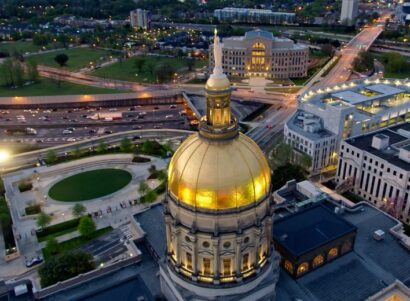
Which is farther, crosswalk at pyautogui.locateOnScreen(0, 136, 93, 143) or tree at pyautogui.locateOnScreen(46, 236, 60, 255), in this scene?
crosswalk at pyautogui.locateOnScreen(0, 136, 93, 143)

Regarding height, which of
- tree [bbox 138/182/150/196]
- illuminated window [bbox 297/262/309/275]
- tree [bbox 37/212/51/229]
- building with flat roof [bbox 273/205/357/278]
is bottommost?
tree [bbox 37/212/51/229]

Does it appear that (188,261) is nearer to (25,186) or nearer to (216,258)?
(216,258)

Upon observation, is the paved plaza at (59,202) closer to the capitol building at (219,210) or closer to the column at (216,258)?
the capitol building at (219,210)

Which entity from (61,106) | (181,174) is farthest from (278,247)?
(61,106)

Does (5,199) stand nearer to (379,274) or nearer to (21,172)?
(21,172)

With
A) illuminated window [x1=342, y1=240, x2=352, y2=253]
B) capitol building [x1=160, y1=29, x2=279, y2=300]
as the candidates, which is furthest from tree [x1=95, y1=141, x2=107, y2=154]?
illuminated window [x1=342, y1=240, x2=352, y2=253]

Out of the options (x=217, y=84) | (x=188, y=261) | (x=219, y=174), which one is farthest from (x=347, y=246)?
(x=217, y=84)

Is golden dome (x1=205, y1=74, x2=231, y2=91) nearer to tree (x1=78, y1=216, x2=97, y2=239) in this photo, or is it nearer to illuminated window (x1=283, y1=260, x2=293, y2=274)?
illuminated window (x1=283, y1=260, x2=293, y2=274)
